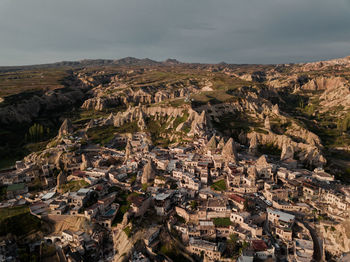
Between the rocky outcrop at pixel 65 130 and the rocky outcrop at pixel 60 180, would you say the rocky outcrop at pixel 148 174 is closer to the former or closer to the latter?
the rocky outcrop at pixel 60 180

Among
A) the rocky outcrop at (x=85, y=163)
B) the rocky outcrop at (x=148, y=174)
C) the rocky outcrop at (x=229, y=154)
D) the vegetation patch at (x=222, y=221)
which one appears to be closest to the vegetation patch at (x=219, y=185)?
the rocky outcrop at (x=229, y=154)

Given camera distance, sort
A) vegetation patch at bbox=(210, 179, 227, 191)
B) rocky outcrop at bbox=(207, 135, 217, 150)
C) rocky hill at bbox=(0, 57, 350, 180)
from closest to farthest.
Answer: vegetation patch at bbox=(210, 179, 227, 191) < rocky outcrop at bbox=(207, 135, 217, 150) < rocky hill at bbox=(0, 57, 350, 180)

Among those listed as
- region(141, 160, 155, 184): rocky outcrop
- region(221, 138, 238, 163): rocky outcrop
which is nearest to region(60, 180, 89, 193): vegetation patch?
region(141, 160, 155, 184): rocky outcrop

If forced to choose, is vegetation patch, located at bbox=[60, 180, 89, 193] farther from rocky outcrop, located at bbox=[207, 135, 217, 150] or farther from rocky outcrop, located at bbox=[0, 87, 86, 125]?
rocky outcrop, located at bbox=[0, 87, 86, 125]

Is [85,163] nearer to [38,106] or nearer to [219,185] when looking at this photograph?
[219,185]

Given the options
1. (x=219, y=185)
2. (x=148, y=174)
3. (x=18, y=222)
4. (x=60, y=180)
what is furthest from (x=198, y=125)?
(x=18, y=222)

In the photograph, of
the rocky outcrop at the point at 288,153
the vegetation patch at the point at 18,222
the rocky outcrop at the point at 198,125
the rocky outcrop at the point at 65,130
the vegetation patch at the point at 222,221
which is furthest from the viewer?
the rocky outcrop at the point at 65,130

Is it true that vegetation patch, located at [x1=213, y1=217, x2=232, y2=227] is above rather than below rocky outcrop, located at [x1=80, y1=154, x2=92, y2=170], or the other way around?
below

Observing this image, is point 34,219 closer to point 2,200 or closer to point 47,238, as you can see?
point 47,238

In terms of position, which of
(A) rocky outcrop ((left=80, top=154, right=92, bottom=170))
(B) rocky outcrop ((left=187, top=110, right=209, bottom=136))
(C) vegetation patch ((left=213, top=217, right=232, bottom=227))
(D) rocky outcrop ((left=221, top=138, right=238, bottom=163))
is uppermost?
(B) rocky outcrop ((left=187, top=110, right=209, bottom=136))

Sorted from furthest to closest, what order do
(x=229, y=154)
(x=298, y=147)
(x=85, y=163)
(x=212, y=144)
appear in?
(x=298, y=147), (x=212, y=144), (x=85, y=163), (x=229, y=154)

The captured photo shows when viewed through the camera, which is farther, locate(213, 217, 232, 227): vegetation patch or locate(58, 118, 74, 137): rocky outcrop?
locate(58, 118, 74, 137): rocky outcrop
